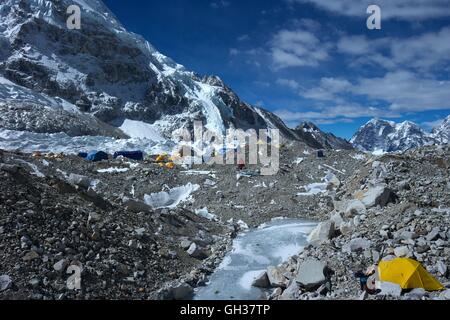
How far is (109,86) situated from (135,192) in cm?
11316

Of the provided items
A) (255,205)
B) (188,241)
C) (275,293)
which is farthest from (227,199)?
(275,293)

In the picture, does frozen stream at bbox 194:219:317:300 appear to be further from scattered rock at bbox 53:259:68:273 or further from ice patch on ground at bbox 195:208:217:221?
scattered rock at bbox 53:259:68:273

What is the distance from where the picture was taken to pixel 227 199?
101ft

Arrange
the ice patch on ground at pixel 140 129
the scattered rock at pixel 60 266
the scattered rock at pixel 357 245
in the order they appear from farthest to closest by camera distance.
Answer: the ice patch on ground at pixel 140 129 < the scattered rock at pixel 357 245 < the scattered rock at pixel 60 266

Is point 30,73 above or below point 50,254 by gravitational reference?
above

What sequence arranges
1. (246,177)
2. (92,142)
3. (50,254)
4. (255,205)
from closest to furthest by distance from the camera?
(50,254) < (255,205) < (246,177) < (92,142)

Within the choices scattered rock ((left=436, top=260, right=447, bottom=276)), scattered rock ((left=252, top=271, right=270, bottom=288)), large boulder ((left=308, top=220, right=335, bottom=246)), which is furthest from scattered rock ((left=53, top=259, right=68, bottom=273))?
scattered rock ((left=436, top=260, right=447, bottom=276))

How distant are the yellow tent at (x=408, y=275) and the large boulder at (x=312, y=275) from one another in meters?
1.81

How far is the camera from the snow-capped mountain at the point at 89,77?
118 m

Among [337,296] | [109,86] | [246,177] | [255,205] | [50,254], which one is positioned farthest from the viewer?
[109,86]

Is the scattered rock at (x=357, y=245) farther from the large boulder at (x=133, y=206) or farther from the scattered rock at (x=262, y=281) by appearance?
the large boulder at (x=133, y=206)

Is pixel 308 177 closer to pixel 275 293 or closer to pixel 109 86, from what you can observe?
pixel 275 293

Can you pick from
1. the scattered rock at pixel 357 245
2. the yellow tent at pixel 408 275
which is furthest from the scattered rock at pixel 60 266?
the yellow tent at pixel 408 275

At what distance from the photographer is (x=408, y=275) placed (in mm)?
11969
